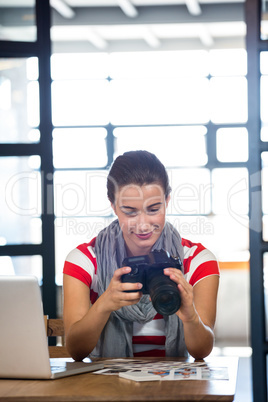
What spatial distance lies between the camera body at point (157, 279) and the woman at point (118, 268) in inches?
9.8

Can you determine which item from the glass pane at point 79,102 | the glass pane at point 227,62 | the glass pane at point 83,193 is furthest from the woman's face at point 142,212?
the glass pane at point 227,62

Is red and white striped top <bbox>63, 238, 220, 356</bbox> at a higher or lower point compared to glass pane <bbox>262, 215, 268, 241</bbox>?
lower

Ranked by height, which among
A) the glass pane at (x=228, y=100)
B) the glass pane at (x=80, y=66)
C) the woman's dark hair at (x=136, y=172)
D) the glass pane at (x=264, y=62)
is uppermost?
the glass pane at (x=80, y=66)

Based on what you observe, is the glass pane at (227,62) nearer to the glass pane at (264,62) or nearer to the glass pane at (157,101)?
the glass pane at (157,101)

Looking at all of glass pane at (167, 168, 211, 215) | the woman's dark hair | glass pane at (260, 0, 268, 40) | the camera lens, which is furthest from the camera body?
glass pane at (167, 168, 211, 215)

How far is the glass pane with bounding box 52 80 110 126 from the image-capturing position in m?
6.11

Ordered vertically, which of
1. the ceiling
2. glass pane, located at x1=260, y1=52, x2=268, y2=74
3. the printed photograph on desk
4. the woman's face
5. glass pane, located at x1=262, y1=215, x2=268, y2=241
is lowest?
the printed photograph on desk

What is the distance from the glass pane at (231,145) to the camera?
6121mm

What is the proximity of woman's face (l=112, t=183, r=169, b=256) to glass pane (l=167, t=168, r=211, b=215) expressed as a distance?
382 cm

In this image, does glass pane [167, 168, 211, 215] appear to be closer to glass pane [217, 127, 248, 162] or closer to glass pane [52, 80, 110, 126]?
glass pane [217, 127, 248, 162]

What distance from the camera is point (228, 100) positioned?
6.17 m

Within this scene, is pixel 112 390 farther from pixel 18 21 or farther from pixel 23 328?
pixel 18 21

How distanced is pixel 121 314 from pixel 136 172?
17.7 inches

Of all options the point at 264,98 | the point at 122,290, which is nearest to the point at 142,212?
the point at 122,290
